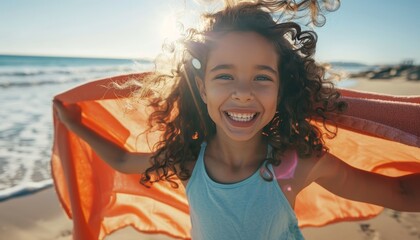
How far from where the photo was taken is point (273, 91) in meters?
2.01

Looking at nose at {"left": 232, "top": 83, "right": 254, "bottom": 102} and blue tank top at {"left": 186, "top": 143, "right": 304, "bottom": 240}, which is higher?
nose at {"left": 232, "top": 83, "right": 254, "bottom": 102}

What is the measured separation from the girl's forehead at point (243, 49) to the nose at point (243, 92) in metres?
0.13

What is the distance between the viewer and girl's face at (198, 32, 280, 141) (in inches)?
76.5

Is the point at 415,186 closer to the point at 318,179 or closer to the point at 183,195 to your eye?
the point at 318,179

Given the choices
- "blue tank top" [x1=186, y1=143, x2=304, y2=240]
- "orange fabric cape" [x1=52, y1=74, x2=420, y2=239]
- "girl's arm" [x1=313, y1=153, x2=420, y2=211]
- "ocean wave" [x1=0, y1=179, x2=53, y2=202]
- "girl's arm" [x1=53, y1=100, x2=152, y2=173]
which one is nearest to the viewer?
"girl's arm" [x1=313, y1=153, x2=420, y2=211]

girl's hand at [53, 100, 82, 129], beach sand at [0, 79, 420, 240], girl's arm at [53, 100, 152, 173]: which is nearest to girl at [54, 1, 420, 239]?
girl's arm at [53, 100, 152, 173]

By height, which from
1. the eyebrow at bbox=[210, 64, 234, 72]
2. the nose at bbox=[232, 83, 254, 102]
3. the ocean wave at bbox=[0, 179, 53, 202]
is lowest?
the ocean wave at bbox=[0, 179, 53, 202]

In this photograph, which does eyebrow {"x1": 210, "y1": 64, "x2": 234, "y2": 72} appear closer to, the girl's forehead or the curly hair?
the girl's forehead

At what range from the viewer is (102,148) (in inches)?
102

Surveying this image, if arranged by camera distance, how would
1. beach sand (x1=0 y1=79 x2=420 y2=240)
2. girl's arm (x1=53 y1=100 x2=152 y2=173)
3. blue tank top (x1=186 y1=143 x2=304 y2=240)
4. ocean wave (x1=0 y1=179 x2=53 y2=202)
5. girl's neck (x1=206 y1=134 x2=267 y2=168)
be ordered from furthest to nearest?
ocean wave (x1=0 y1=179 x2=53 y2=202) → beach sand (x1=0 y1=79 x2=420 y2=240) → girl's arm (x1=53 y1=100 x2=152 y2=173) → girl's neck (x1=206 y1=134 x2=267 y2=168) → blue tank top (x1=186 y1=143 x2=304 y2=240)

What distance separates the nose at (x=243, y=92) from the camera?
191 centimetres

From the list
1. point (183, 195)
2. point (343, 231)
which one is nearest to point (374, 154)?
point (343, 231)

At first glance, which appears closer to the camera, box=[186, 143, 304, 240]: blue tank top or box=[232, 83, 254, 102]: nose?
box=[232, 83, 254, 102]: nose

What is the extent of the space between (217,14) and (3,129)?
574 cm
